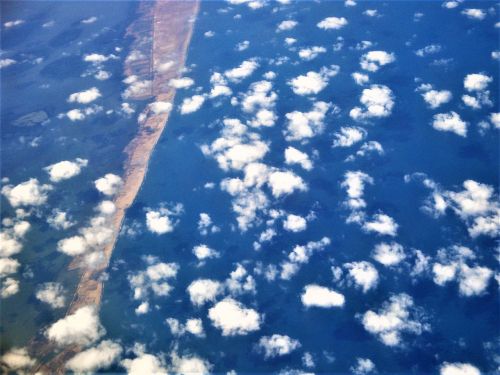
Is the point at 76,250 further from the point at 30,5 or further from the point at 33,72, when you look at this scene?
the point at 30,5

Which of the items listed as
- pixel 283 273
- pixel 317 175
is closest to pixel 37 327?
pixel 283 273

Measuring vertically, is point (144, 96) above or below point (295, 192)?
above

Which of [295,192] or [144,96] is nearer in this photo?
[295,192]

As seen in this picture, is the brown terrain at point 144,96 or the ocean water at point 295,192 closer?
the ocean water at point 295,192

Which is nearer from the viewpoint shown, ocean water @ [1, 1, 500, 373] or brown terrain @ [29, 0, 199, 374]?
ocean water @ [1, 1, 500, 373]
